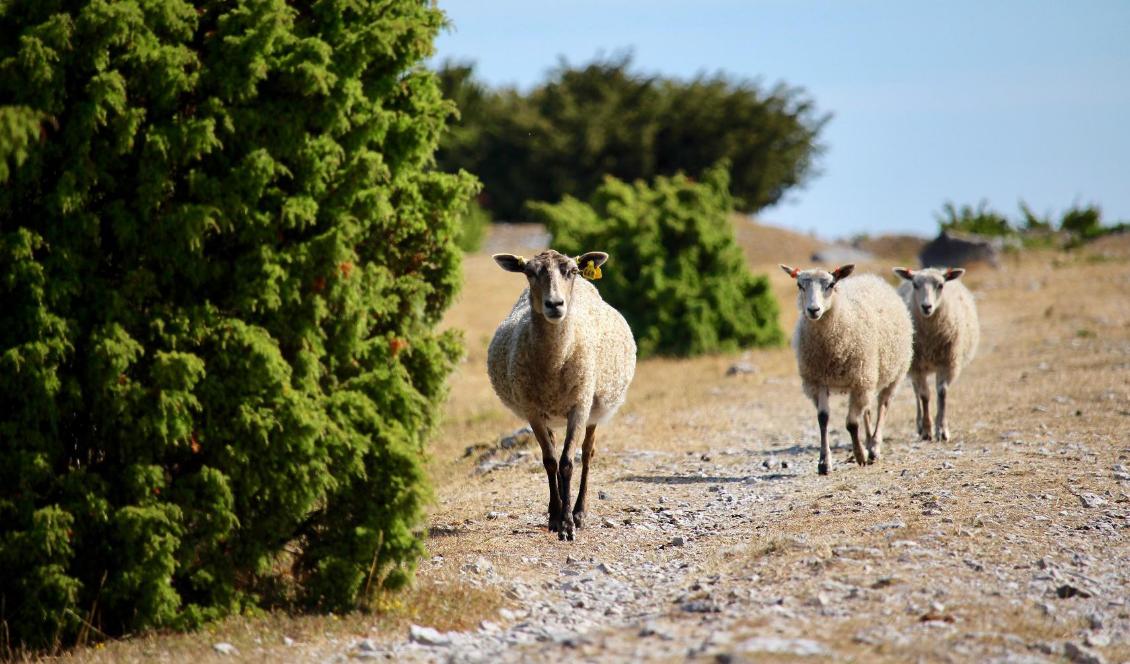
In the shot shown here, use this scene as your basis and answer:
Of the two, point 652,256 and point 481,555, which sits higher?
point 652,256

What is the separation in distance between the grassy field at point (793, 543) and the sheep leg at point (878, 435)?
20 cm

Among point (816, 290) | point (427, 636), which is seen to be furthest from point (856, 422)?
point (427, 636)

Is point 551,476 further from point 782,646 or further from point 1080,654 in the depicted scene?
point 1080,654

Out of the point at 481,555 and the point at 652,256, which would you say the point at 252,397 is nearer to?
the point at 481,555

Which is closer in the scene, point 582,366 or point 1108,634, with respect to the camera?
point 1108,634

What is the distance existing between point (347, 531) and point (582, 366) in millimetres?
2824

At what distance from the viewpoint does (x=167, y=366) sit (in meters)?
7.73

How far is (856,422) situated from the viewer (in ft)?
42.1

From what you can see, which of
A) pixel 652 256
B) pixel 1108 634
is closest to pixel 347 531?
pixel 1108 634

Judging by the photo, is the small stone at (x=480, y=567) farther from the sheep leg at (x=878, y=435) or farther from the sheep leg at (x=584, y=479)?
the sheep leg at (x=878, y=435)

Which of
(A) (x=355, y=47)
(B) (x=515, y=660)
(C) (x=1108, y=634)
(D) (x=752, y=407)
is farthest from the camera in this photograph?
(D) (x=752, y=407)

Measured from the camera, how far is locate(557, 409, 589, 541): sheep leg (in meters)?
9.98

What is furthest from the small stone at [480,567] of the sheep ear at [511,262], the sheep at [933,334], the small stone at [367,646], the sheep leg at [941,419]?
the sheep at [933,334]

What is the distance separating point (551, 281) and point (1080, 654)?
4.79 meters
